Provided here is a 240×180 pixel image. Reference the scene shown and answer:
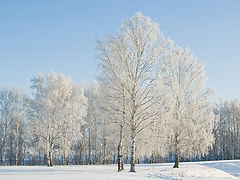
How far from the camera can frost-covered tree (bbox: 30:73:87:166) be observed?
2902 cm

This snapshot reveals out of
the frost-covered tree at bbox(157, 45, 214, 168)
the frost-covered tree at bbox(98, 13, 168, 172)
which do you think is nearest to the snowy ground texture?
the frost-covered tree at bbox(157, 45, 214, 168)

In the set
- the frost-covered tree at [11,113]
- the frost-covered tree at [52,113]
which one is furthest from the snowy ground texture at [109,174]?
the frost-covered tree at [11,113]

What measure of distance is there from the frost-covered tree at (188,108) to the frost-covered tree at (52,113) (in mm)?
14646

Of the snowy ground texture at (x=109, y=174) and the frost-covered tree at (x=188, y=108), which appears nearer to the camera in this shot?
the snowy ground texture at (x=109, y=174)

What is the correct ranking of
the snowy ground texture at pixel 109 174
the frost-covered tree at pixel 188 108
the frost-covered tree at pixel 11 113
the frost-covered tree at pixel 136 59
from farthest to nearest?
the frost-covered tree at pixel 11 113, the frost-covered tree at pixel 188 108, the frost-covered tree at pixel 136 59, the snowy ground texture at pixel 109 174

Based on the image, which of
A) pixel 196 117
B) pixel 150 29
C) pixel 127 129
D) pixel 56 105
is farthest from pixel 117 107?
pixel 56 105

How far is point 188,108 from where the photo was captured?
22500mm

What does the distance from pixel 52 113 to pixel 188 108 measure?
16.3 m

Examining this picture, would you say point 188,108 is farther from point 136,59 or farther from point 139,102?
point 136,59

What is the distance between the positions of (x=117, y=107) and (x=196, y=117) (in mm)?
8313

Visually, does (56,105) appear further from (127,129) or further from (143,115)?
(143,115)

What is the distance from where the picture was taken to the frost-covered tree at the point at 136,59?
17016mm

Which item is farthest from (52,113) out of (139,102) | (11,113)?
(139,102)

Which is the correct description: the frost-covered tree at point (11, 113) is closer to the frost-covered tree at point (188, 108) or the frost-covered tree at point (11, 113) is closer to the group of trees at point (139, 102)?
the group of trees at point (139, 102)
